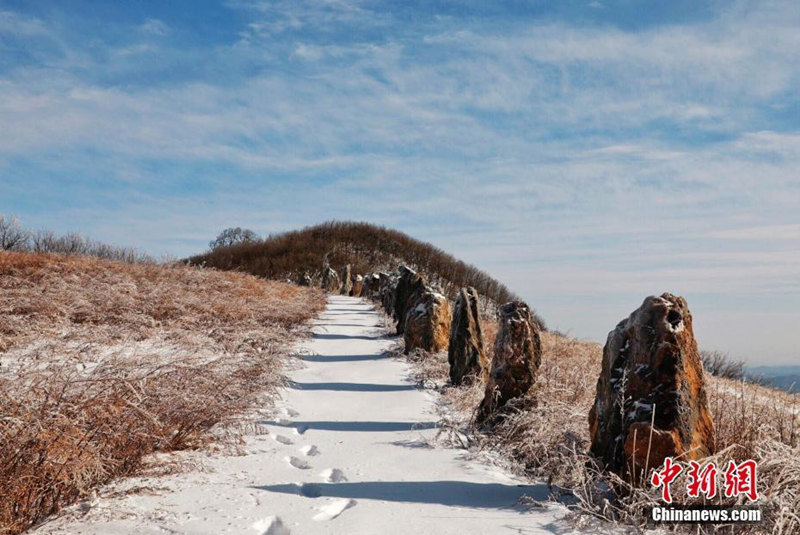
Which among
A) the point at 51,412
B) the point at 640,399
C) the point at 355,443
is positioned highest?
the point at 640,399

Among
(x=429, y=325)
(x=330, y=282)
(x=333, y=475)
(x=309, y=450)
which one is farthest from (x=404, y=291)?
(x=330, y=282)

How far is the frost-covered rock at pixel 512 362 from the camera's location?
18.4 ft

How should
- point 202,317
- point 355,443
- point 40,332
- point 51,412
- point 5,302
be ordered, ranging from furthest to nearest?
point 202,317 → point 5,302 → point 40,332 → point 355,443 → point 51,412

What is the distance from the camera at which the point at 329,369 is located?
29.7 ft

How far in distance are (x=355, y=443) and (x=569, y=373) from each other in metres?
4.05

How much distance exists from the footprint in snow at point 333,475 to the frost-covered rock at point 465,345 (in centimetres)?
337

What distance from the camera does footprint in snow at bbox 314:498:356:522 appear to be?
3.44 metres

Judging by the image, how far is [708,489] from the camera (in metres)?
3.22

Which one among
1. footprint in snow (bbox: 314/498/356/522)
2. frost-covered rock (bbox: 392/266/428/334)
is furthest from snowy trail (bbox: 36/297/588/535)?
frost-covered rock (bbox: 392/266/428/334)

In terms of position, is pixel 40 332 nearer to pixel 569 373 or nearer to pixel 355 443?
pixel 355 443

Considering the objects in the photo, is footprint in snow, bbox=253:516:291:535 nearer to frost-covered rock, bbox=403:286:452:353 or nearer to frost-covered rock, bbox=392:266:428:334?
frost-covered rock, bbox=403:286:452:353

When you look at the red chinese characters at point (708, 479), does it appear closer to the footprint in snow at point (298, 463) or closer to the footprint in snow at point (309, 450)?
the footprint in snow at point (298, 463)

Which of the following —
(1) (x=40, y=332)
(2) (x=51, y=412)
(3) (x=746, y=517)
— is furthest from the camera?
(1) (x=40, y=332)

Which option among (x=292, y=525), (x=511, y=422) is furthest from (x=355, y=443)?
(x=292, y=525)
